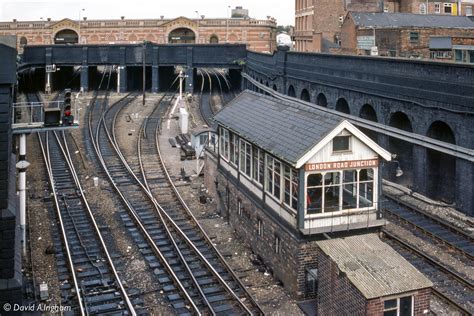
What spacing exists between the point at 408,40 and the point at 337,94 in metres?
9.47

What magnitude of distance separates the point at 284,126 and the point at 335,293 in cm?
545

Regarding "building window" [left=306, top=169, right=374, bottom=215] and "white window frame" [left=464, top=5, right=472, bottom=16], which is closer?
"building window" [left=306, top=169, right=374, bottom=215]

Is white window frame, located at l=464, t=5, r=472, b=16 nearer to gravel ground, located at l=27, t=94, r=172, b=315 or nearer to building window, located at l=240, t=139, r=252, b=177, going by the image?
gravel ground, located at l=27, t=94, r=172, b=315

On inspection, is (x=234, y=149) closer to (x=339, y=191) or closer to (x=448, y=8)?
(x=339, y=191)

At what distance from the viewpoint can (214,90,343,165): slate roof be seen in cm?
1396

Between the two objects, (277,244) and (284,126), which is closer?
(277,244)

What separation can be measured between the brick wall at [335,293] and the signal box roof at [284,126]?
2523 mm

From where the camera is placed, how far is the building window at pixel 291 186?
13984 mm

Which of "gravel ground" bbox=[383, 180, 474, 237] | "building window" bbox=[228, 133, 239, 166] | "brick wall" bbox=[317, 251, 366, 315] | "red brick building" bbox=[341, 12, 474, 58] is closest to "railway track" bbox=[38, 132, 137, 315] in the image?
"brick wall" bbox=[317, 251, 366, 315]

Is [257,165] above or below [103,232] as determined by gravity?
above

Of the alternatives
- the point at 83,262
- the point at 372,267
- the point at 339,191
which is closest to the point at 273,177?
the point at 339,191

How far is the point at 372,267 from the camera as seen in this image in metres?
11.8

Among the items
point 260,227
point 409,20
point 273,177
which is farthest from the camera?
point 409,20

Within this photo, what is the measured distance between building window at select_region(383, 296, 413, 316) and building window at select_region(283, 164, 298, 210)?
11.7 ft
